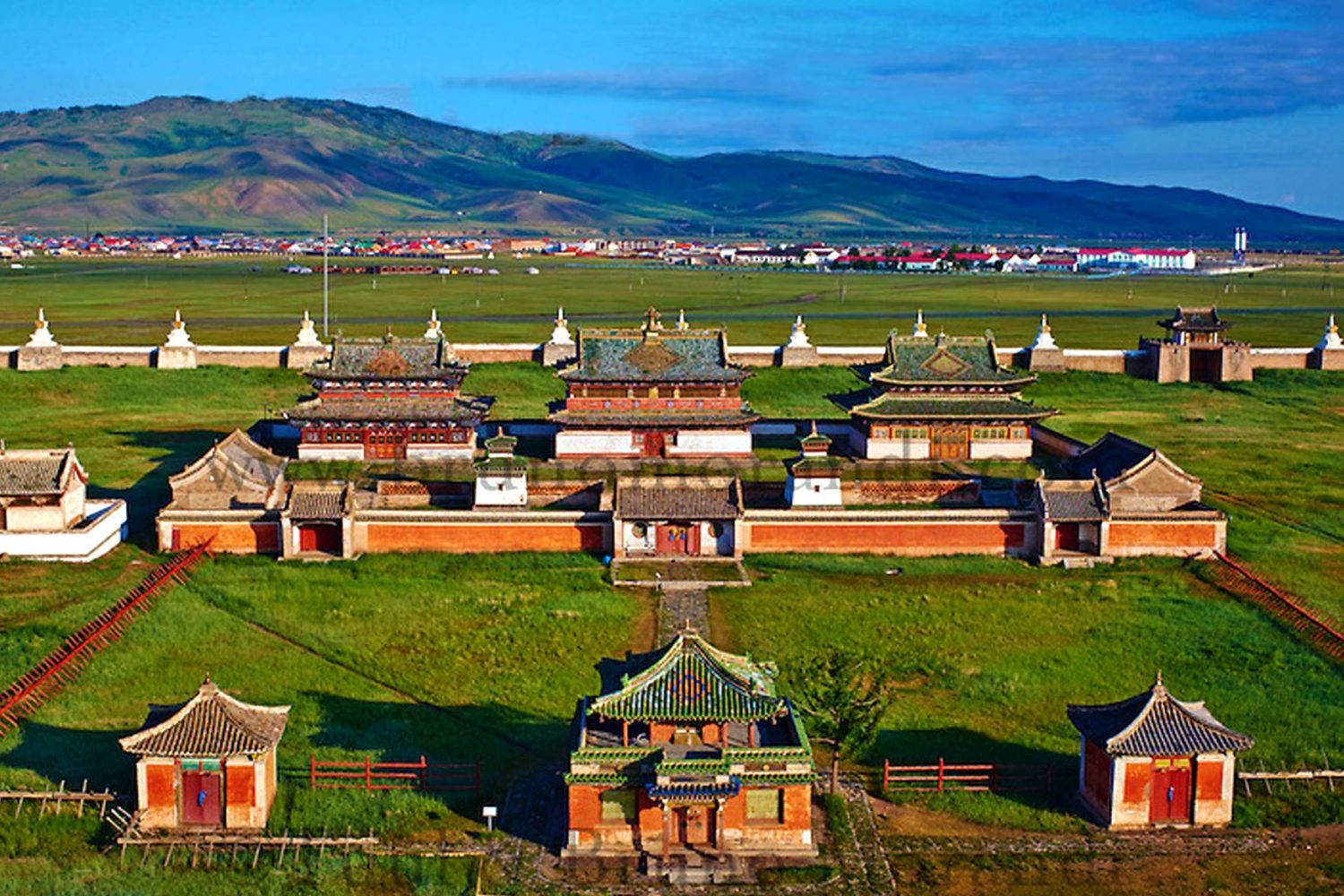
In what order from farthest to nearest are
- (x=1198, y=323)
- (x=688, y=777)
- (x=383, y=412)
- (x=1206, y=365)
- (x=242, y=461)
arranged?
(x=1198, y=323)
(x=1206, y=365)
(x=383, y=412)
(x=242, y=461)
(x=688, y=777)

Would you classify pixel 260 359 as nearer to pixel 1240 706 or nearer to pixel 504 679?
pixel 504 679

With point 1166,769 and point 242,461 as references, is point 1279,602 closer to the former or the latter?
point 1166,769

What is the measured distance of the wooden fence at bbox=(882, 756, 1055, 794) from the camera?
31.6m

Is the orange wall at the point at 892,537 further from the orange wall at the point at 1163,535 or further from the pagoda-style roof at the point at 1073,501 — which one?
the orange wall at the point at 1163,535

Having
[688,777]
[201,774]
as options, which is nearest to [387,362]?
[201,774]

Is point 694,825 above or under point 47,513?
under

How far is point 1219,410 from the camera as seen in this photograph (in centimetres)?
8169

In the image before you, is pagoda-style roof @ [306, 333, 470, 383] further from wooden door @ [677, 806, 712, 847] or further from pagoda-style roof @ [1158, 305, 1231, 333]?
pagoda-style roof @ [1158, 305, 1231, 333]

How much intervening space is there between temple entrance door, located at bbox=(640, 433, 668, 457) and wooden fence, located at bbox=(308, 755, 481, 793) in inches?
1205

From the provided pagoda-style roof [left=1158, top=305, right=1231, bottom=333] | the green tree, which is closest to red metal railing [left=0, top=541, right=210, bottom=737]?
the green tree

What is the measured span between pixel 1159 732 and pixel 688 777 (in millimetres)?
9655

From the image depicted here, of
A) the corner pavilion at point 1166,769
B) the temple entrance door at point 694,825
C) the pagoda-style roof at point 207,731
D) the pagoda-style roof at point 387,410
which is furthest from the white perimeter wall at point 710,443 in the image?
the temple entrance door at point 694,825

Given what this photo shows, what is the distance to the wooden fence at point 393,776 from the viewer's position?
3123 centimetres

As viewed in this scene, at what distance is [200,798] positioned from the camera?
1156 inches
